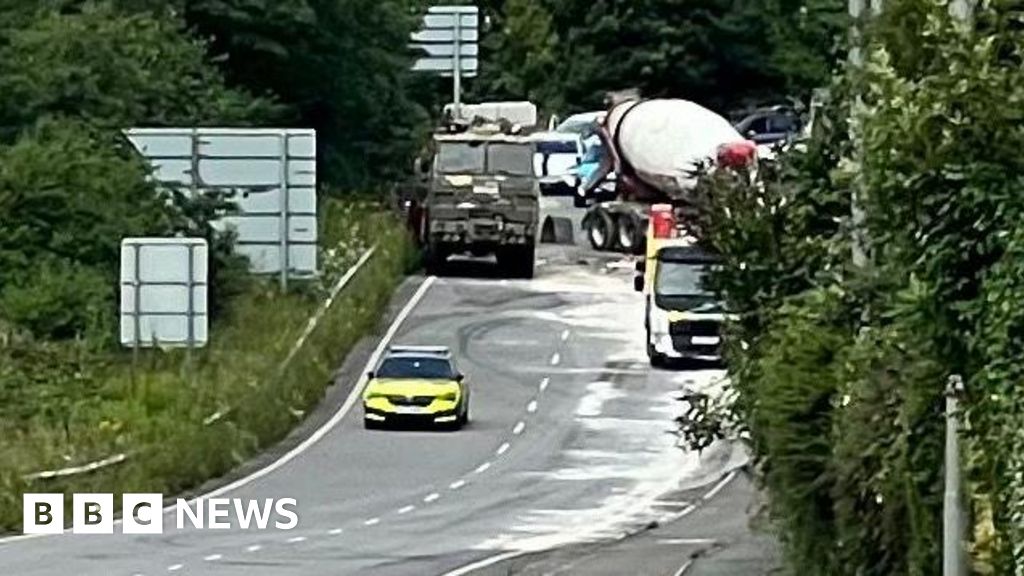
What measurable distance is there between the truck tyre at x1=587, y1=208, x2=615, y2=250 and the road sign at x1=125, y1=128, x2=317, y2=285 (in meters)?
15.4

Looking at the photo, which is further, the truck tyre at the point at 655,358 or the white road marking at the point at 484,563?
the truck tyre at the point at 655,358

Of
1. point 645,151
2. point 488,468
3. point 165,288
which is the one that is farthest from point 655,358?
point 645,151

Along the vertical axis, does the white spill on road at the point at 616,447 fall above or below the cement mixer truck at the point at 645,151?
below

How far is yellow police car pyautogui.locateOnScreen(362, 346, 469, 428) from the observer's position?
4722 centimetres

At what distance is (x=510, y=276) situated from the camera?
6562 cm

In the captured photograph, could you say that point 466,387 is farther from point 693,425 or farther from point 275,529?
point 693,425

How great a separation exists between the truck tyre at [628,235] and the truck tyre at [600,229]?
260mm

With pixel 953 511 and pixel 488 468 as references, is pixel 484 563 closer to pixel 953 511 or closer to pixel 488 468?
pixel 488 468

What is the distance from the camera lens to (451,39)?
8456cm

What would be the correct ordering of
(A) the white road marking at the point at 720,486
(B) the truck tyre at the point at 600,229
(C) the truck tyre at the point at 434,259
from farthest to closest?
(B) the truck tyre at the point at 600,229
(C) the truck tyre at the point at 434,259
(A) the white road marking at the point at 720,486

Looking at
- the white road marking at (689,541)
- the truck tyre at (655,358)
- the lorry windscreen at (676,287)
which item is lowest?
the white road marking at (689,541)

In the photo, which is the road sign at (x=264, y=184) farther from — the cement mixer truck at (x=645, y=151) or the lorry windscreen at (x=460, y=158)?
the cement mixer truck at (x=645, y=151)

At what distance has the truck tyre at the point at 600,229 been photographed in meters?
70.1

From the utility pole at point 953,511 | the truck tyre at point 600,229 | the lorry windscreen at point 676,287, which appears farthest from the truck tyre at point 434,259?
the utility pole at point 953,511
